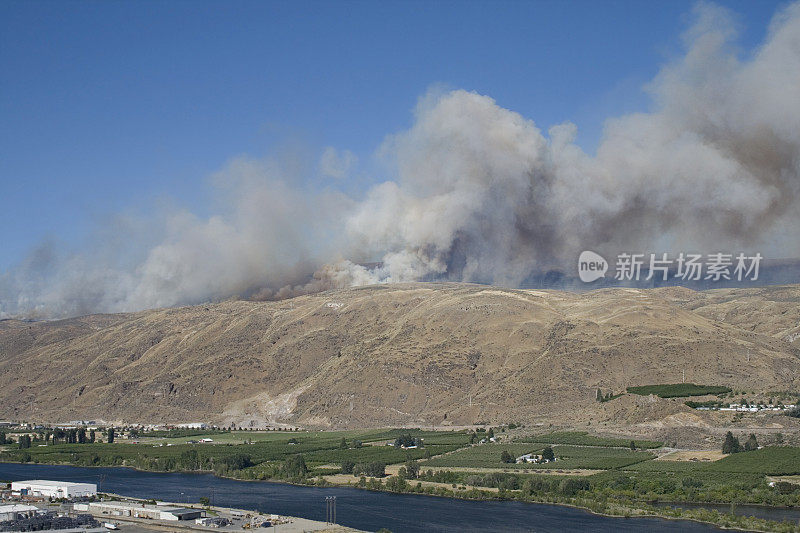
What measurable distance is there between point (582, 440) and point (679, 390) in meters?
15.1

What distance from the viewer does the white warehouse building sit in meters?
59.2

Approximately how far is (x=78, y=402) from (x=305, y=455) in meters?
57.8

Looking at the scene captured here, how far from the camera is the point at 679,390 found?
3479 inches

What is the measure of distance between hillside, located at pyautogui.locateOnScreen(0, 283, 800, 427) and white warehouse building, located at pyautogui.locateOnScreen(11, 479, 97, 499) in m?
44.8

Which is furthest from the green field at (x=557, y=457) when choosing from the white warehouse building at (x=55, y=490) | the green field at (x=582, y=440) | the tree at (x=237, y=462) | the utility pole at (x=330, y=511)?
the white warehouse building at (x=55, y=490)

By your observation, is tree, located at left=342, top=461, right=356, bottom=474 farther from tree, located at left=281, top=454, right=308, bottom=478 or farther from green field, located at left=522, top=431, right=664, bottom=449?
green field, located at left=522, top=431, right=664, bottom=449

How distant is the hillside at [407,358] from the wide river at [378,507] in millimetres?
30021

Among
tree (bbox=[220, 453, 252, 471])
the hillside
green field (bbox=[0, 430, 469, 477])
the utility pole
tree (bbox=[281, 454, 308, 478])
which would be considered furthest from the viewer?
the hillside

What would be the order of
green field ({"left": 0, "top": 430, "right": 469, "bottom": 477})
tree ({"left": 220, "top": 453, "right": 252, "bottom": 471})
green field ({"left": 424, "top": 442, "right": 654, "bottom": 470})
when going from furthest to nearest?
green field ({"left": 0, "top": 430, "right": 469, "bottom": 477})
tree ({"left": 220, "top": 453, "right": 252, "bottom": 471})
green field ({"left": 424, "top": 442, "right": 654, "bottom": 470})

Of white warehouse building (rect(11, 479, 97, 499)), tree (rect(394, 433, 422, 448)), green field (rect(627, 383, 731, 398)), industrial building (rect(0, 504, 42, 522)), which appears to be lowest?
industrial building (rect(0, 504, 42, 522))

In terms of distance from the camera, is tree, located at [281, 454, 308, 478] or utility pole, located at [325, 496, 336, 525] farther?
tree, located at [281, 454, 308, 478]

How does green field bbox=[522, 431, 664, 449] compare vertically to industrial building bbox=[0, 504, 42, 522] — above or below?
above

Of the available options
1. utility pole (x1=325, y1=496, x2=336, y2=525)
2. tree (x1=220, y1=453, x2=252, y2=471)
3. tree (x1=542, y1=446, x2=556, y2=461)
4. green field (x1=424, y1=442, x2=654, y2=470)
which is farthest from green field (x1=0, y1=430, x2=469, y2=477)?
utility pole (x1=325, y1=496, x2=336, y2=525)

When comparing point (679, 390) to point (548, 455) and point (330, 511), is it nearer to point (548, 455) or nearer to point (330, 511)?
point (548, 455)
